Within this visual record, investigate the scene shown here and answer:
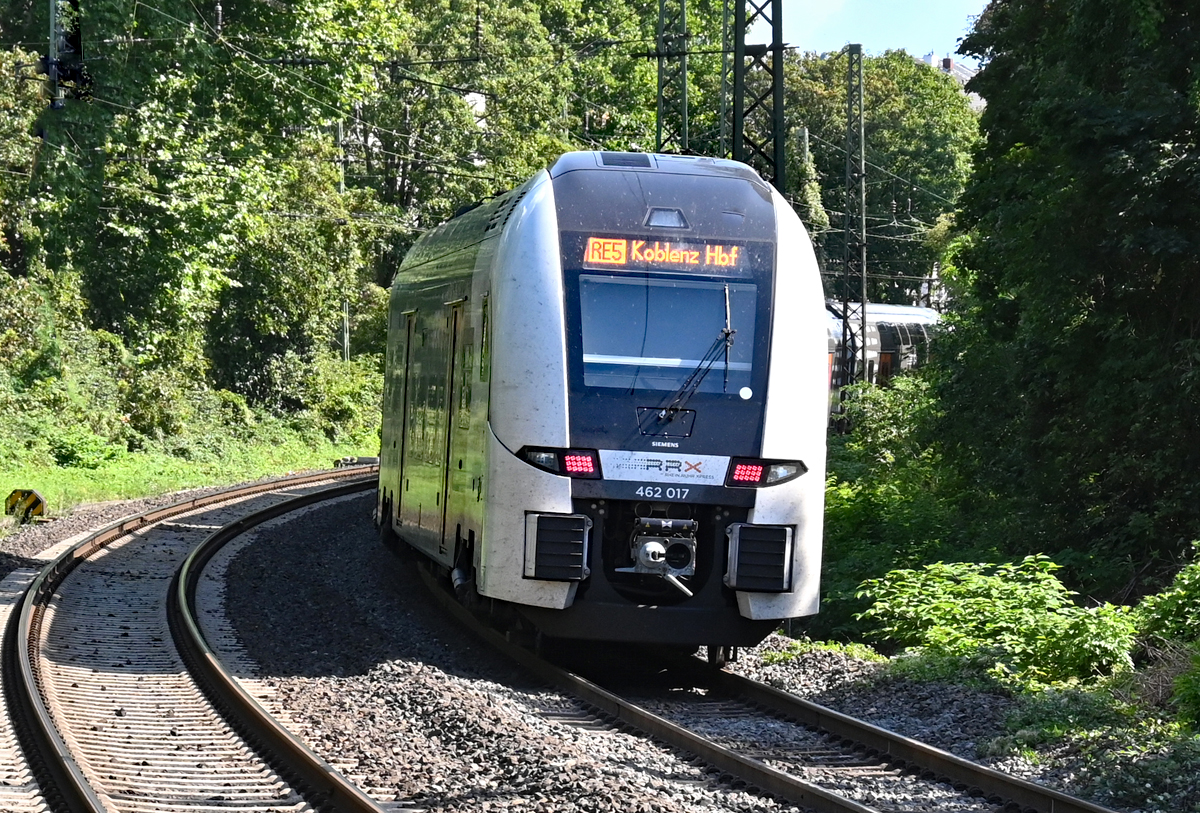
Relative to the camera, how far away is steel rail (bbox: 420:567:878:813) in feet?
23.8

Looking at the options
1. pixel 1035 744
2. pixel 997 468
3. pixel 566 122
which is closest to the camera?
pixel 1035 744

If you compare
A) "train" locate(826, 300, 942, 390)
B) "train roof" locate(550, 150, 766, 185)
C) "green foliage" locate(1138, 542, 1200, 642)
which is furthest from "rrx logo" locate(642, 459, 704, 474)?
"train" locate(826, 300, 942, 390)

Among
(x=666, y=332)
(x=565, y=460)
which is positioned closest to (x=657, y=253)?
(x=666, y=332)

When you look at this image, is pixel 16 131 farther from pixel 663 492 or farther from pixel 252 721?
pixel 252 721

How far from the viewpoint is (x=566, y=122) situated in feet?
179

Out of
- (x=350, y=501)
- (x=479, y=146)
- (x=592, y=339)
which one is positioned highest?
(x=479, y=146)

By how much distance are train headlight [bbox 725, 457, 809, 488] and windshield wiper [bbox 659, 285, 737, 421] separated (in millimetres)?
543

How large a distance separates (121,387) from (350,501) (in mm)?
9990

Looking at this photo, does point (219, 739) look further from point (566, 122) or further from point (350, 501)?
point (566, 122)

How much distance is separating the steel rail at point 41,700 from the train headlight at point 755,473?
4758mm

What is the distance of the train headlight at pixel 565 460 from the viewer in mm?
10562

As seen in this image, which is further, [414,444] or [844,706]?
[414,444]

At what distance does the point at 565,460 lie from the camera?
1057 centimetres

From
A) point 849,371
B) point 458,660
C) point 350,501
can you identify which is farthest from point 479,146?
point 458,660
